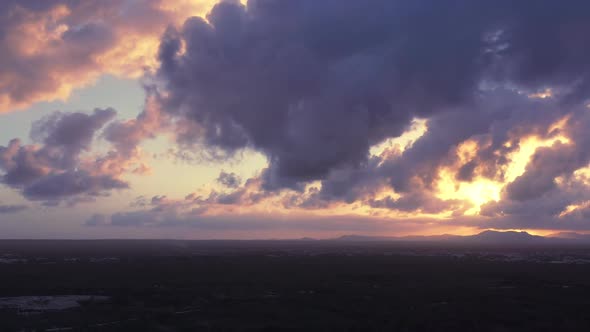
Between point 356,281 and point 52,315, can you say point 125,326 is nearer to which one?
point 52,315

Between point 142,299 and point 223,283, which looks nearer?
point 142,299

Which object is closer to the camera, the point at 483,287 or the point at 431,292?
the point at 431,292

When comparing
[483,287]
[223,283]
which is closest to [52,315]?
[223,283]

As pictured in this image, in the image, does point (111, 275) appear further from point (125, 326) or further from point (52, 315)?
point (125, 326)

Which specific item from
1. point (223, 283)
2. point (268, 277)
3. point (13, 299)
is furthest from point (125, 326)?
point (268, 277)

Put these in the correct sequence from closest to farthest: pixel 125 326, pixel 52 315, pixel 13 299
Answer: pixel 125 326
pixel 52 315
pixel 13 299

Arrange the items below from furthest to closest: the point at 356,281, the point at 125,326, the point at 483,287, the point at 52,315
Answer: the point at 356,281
the point at 483,287
the point at 52,315
the point at 125,326

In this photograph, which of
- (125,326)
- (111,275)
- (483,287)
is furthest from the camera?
(111,275)

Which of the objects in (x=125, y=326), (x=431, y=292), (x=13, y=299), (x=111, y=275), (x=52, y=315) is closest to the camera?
(x=125, y=326)
